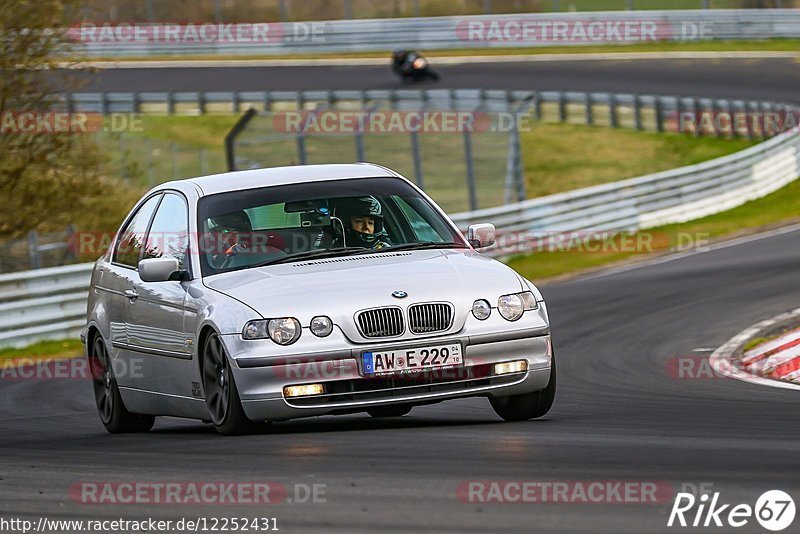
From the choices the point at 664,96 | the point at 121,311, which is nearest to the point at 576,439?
the point at 121,311

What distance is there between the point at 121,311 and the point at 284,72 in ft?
135

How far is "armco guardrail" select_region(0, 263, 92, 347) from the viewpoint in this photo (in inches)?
754

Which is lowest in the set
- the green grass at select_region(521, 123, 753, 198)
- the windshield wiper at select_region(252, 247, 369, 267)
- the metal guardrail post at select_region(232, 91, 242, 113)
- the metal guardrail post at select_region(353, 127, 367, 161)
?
the green grass at select_region(521, 123, 753, 198)

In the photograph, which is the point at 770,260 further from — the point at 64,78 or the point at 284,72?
the point at 284,72

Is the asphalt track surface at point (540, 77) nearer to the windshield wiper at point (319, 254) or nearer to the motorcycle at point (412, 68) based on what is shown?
the motorcycle at point (412, 68)

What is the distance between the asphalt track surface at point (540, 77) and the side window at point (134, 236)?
32843 mm

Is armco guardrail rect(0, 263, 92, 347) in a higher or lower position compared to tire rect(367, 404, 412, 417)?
lower

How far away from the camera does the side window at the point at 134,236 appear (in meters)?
10.1

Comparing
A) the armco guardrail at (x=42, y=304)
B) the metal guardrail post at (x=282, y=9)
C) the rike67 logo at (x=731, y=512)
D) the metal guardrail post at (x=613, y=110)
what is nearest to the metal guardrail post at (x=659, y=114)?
the metal guardrail post at (x=613, y=110)

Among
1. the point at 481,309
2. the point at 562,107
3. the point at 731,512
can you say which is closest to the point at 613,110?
the point at 562,107

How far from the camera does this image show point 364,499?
235 inches

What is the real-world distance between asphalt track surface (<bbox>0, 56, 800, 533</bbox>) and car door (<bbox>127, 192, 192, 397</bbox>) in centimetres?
37

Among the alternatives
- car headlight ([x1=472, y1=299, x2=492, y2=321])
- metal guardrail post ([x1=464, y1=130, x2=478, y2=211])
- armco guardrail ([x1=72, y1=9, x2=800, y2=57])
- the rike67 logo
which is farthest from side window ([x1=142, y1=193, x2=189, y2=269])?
armco guardrail ([x1=72, y1=9, x2=800, y2=57])

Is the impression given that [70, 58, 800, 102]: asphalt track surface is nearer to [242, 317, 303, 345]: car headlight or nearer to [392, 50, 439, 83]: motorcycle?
[392, 50, 439, 83]: motorcycle
